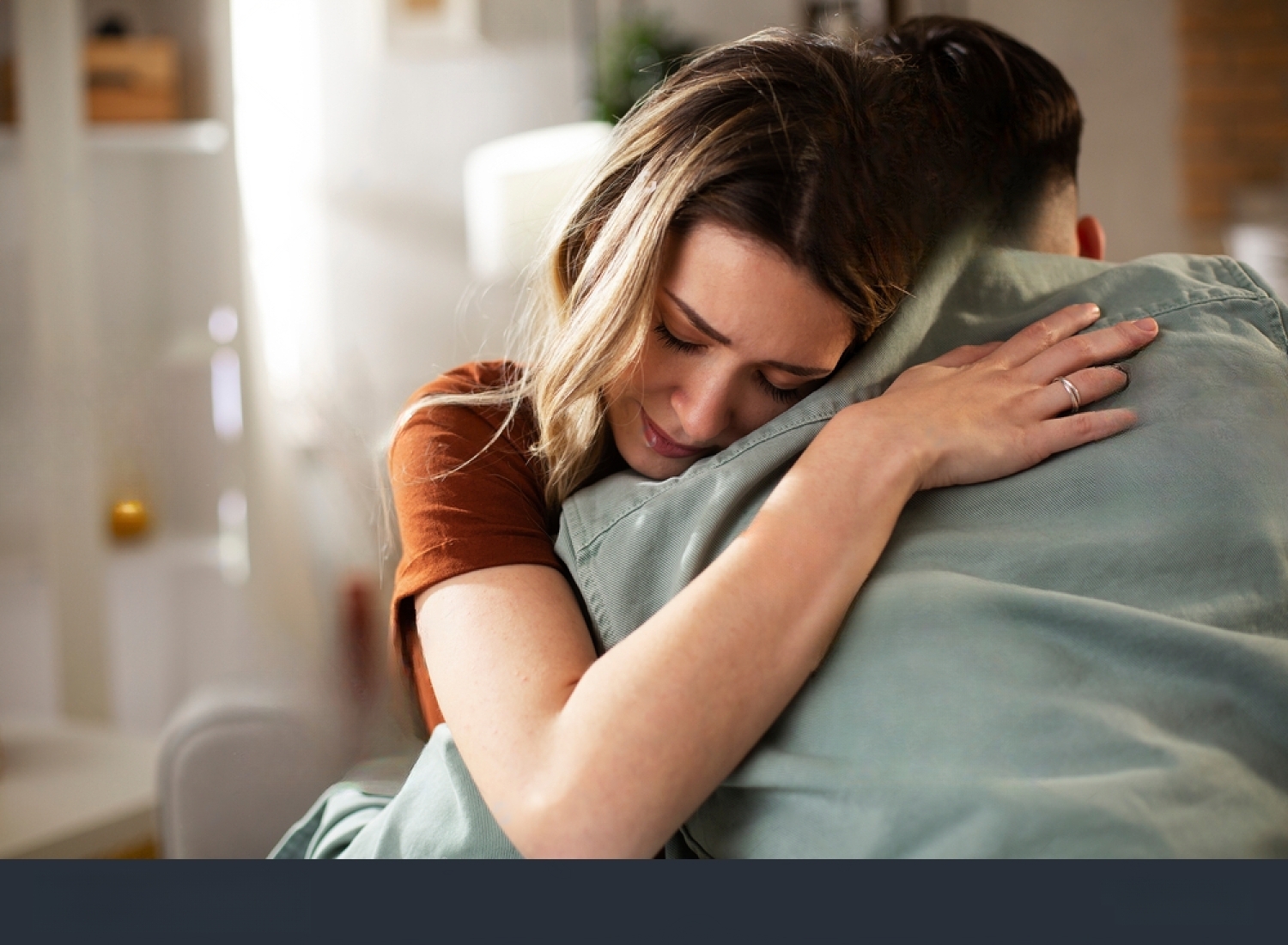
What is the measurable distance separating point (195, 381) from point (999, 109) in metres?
0.60

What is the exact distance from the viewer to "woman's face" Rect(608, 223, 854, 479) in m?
0.54

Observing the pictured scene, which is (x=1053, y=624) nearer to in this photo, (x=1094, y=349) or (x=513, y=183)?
(x=1094, y=349)

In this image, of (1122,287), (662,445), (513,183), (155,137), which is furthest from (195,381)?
(513,183)

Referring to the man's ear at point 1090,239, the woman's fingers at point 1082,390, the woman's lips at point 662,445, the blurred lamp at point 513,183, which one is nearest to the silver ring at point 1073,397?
the woman's fingers at point 1082,390

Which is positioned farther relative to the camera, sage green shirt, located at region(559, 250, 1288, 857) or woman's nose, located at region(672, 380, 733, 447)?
woman's nose, located at region(672, 380, 733, 447)

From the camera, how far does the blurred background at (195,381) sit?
63cm

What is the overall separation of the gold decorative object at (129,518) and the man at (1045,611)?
0.30m

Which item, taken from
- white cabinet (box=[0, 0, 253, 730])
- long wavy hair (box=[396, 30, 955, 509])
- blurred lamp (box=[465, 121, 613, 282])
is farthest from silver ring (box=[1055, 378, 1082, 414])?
blurred lamp (box=[465, 121, 613, 282])

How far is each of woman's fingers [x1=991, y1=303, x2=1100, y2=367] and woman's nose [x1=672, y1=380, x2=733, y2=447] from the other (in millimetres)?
171

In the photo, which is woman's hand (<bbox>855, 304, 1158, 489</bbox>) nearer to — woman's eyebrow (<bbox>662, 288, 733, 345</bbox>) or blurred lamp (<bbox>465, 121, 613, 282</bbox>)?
woman's eyebrow (<bbox>662, 288, 733, 345</bbox>)

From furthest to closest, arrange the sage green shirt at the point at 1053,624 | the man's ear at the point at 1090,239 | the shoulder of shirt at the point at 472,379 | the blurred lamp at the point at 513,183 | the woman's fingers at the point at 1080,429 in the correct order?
1. the blurred lamp at the point at 513,183
2. the man's ear at the point at 1090,239
3. the shoulder of shirt at the point at 472,379
4. the woman's fingers at the point at 1080,429
5. the sage green shirt at the point at 1053,624

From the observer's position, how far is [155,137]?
2.34 feet

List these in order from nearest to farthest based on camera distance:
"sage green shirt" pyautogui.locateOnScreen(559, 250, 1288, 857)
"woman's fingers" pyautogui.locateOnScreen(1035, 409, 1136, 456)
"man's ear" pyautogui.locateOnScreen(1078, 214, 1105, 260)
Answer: "sage green shirt" pyautogui.locateOnScreen(559, 250, 1288, 857) → "woman's fingers" pyautogui.locateOnScreen(1035, 409, 1136, 456) → "man's ear" pyautogui.locateOnScreen(1078, 214, 1105, 260)

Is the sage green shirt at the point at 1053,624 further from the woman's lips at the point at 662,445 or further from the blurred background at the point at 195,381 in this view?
the blurred background at the point at 195,381
